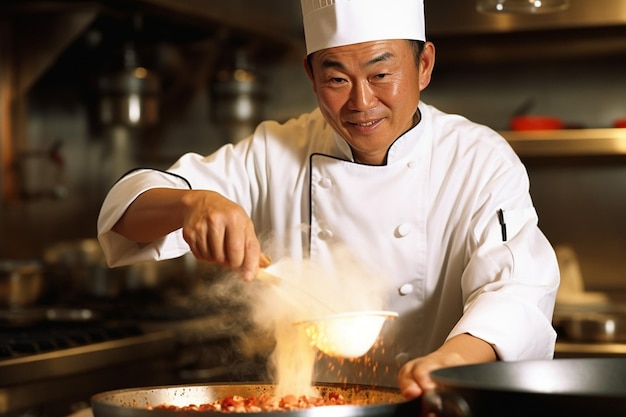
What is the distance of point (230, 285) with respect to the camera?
6.85 ft

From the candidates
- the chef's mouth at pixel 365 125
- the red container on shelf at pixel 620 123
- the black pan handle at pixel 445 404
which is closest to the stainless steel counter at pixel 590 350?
the red container on shelf at pixel 620 123

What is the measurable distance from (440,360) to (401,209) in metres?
0.67

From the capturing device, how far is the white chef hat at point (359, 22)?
179 centimetres

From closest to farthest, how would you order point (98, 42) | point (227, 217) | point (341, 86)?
1. point (227, 217)
2. point (341, 86)
3. point (98, 42)

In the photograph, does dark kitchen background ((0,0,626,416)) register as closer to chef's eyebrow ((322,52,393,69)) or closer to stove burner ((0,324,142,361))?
stove burner ((0,324,142,361))

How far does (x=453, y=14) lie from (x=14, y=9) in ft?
5.44

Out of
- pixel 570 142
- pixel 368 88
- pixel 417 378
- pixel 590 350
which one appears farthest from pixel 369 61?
pixel 570 142

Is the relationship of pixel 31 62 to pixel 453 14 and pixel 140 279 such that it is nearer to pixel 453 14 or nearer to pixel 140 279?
pixel 140 279

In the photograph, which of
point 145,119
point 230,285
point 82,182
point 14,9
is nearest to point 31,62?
point 14,9

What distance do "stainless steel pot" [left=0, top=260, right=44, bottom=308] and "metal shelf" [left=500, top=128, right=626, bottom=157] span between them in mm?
1866

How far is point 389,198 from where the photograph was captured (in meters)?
1.98

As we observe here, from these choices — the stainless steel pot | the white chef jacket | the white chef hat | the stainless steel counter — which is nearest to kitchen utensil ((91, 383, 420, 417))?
the white chef jacket

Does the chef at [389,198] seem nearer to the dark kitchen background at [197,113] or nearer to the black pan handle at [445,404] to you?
the black pan handle at [445,404]

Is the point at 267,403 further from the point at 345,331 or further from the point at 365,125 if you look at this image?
the point at 365,125
